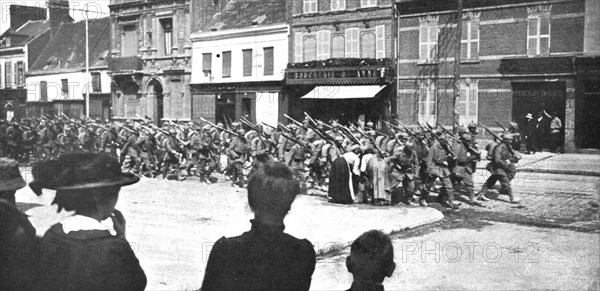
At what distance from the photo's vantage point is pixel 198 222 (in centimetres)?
1010

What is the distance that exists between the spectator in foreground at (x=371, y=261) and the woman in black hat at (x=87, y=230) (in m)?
1.10

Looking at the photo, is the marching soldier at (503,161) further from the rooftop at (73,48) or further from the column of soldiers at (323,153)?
the rooftop at (73,48)

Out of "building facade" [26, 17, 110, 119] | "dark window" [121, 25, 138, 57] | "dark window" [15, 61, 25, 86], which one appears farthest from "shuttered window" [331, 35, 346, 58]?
"dark window" [15, 61, 25, 86]

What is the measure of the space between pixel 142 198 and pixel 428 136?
271 inches

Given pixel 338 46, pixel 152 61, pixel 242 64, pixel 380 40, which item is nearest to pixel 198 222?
pixel 380 40

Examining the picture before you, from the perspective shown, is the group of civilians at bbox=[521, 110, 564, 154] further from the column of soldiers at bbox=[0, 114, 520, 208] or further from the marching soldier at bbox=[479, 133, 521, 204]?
the marching soldier at bbox=[479, 133, 521, 204]

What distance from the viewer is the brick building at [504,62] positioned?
20.9 meters

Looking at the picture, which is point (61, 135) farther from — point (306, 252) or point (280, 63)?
point (280, 63)

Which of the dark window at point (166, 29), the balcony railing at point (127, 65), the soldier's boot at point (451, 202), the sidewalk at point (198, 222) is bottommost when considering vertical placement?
the sidewalk at point (198, 222)

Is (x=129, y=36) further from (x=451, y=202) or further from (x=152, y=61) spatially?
(x=451, y=202)

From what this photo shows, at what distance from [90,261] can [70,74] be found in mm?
11809

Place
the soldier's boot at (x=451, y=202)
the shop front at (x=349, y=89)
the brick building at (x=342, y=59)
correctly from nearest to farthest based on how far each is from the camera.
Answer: the soldier's boot at (x=451, y=202) < the shop front at (x=349, y=89) < the brick building at (x=342, y=59)

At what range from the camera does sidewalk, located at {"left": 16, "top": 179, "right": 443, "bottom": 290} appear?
22.6ft

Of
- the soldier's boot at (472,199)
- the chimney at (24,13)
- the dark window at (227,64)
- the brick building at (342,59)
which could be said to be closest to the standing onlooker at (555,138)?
the brick building at (342,59)
